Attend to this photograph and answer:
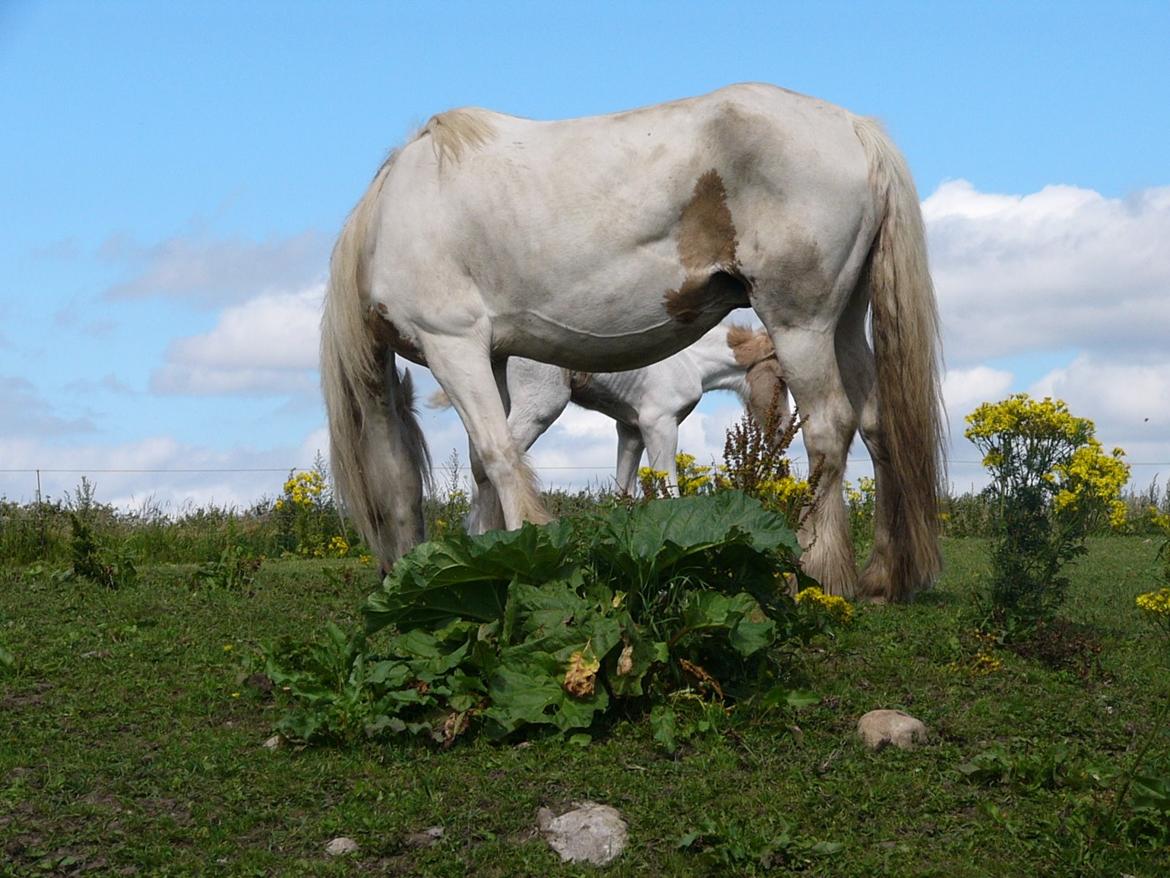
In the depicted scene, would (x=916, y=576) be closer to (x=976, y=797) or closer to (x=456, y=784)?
(x=976, y=797)

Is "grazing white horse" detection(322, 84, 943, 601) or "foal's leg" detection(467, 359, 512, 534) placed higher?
"grazing white horse" detection(322, 84, 943, 601)

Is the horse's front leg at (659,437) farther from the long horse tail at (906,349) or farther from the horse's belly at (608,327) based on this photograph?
the long horse tail at (906,349)

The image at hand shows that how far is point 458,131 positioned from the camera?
717 cm

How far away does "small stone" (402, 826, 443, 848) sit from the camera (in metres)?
3.90


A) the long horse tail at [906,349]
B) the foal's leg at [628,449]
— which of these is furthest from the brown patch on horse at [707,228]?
the foal's leg at [628,449]

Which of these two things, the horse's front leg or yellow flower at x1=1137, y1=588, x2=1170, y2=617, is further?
the horse's front leg

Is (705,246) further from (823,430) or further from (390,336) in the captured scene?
(390,336)

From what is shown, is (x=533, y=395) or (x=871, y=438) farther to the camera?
(x=533, y=395)

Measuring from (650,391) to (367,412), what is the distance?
5077mm

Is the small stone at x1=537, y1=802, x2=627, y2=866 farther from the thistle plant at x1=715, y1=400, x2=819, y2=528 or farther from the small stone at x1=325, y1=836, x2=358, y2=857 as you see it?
the thistle plant at x1=715, y1=400, x2=819, y2=528

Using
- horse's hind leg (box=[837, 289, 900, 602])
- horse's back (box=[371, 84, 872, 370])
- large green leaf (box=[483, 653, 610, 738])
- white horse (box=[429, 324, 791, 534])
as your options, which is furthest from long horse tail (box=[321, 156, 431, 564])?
large green leaf (box=[483, 653, 610, 738])

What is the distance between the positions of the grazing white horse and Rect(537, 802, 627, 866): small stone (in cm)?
272

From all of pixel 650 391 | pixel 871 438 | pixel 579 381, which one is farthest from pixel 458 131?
pixel 650 391

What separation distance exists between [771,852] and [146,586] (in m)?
5.64
